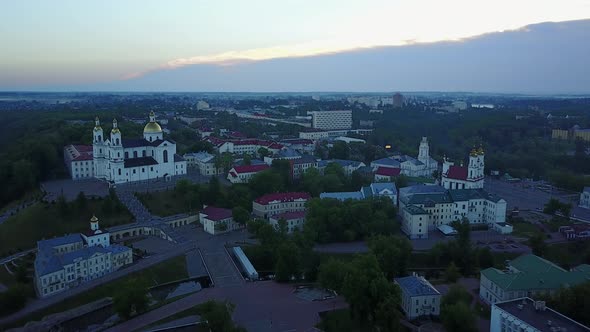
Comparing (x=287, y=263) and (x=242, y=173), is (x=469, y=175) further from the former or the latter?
(x=287, y=263)

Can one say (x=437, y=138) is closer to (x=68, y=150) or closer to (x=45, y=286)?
(x=68, y=150)

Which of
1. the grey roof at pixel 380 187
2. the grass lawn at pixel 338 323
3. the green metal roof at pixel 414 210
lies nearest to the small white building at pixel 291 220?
the grey roof at pixel 380 187

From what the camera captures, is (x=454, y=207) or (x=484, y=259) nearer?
(x=484, y=259)

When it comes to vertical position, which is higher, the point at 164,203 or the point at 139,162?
the point at 139,162

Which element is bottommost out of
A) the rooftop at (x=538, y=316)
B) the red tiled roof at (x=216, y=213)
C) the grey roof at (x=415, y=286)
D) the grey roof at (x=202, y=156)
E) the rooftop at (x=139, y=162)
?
the grey roof at (x=415, y=286)

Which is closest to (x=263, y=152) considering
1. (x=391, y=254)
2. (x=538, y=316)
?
(x=391, y=254)

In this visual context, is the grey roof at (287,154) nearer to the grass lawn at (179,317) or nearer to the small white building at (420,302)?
the grass lawn at (179,317)
